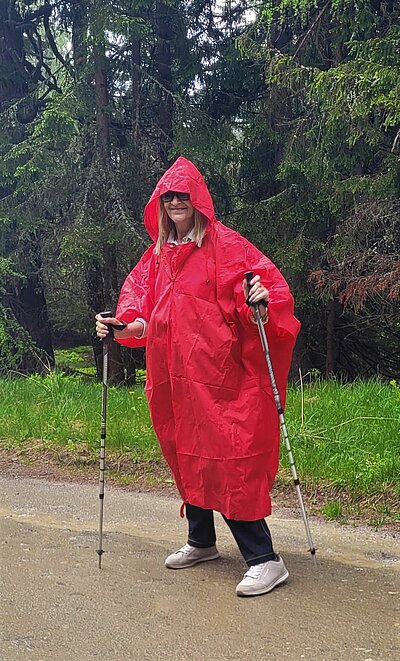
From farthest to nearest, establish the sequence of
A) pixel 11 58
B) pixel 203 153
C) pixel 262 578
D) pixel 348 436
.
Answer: pixel 11 58 < pixel 203 153 < pixel 348 436 < pixel 262 578

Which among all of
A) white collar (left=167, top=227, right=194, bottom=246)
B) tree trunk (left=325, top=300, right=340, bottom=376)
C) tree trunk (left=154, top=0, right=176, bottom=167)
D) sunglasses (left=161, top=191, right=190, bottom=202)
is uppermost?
tree trunk (left=154, top=0, right=176, bottom=167)

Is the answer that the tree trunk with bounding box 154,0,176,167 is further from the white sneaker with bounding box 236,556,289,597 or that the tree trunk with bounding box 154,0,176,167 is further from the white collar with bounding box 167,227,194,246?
the white sneaker with bounding box 236,556,289,597

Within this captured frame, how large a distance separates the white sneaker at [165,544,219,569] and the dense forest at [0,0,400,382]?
5.30 meters

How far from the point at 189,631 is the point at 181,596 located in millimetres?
392

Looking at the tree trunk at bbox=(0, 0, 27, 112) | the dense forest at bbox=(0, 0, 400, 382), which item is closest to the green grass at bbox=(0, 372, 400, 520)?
the dense forest at bbox=(0, 0, 400, 382)

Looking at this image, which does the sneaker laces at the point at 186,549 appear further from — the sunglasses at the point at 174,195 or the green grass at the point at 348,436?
the sunglasses at the point at 174,195

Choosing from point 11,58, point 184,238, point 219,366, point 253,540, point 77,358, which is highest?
point 11,58

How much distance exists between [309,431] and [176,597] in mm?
2603

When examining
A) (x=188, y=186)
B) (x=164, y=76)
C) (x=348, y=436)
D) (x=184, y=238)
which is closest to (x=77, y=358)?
(x=164, y=76)

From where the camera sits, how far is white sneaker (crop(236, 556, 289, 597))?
3.78 metres

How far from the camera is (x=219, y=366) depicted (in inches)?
152

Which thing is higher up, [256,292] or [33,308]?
[256,292]

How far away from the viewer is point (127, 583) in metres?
4.01

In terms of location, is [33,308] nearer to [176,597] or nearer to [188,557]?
[188,557]
